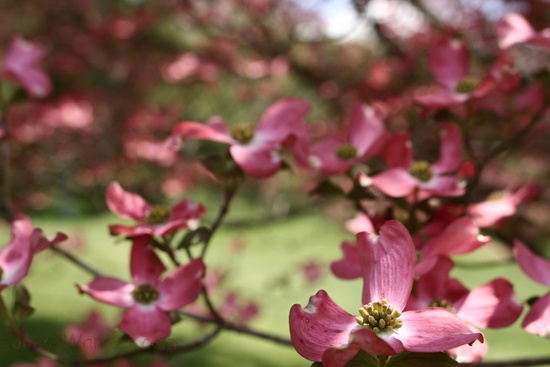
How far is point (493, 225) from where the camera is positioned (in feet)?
2.28

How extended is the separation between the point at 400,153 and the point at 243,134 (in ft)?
0.59

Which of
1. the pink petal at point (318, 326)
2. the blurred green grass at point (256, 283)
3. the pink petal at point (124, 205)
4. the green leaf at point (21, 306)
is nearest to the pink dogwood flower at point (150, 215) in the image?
the pink petal at point (124, 205)

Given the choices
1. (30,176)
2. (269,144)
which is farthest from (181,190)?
(269,144)

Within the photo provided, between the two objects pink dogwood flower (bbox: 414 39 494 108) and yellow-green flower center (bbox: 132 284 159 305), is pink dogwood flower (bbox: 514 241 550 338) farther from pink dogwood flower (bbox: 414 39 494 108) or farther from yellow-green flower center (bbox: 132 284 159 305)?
yellow-green flower center (bbox: 132 284 159 305)

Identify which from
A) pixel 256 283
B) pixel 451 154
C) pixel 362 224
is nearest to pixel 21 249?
pixel 362 224

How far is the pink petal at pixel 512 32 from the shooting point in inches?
27.5

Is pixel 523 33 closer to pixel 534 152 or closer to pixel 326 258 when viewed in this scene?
pixel 534 152

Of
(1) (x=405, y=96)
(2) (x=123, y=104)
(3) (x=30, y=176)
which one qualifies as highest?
(1) (x=405, y=96)

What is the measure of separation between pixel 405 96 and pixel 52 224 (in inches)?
127

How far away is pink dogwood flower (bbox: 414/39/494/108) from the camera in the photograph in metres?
0.73

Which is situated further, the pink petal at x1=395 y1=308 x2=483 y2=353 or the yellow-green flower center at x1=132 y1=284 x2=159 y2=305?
the yellow-green flower center at x1=132 y1=284 x2=159 y2=305

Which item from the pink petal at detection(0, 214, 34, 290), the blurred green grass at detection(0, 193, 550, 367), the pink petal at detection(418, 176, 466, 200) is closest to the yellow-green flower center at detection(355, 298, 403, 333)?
the pink petal at detection(418, 176, 466, 200)

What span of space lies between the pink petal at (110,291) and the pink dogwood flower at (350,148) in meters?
0.24

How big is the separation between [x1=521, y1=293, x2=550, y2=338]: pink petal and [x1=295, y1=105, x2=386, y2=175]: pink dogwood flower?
9.7 inches
